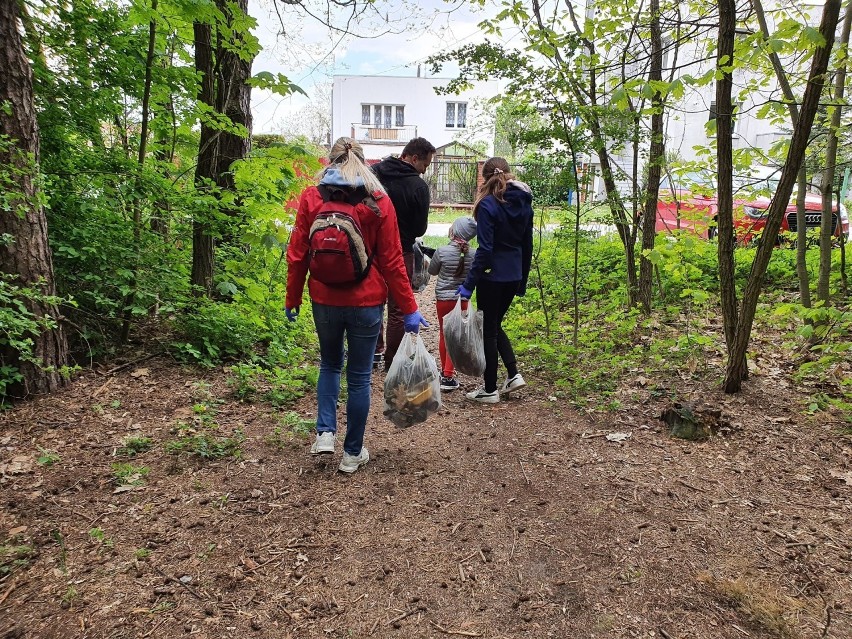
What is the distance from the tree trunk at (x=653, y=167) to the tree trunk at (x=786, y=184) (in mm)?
1367

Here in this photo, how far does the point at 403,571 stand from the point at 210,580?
0.81 m

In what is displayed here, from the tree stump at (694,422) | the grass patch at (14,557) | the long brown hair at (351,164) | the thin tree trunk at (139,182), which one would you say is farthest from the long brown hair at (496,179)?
the grass patch at (14,557)

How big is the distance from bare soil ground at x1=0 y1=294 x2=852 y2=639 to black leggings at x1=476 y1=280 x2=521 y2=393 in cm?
72

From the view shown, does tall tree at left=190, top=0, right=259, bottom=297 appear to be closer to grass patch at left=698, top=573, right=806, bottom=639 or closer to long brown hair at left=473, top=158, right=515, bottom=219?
long brown hair at left=473, top=158, right=515, bottom=219

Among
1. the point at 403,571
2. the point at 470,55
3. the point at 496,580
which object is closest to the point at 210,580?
the point at 403,571

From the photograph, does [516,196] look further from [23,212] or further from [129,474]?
[23,212]

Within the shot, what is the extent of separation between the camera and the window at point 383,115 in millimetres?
38062

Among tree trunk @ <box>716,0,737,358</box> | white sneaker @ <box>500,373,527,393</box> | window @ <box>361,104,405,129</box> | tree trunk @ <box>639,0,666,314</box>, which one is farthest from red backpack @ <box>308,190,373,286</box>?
window @ <box>361,104,405,129</box>

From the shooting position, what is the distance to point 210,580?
224cm

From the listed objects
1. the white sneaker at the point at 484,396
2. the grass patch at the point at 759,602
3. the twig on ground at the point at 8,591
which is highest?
the white sneaker at the point at 484,396

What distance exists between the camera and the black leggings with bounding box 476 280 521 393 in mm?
4199

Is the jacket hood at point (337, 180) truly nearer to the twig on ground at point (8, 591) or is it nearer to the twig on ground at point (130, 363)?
the twig on ground at point (8, 591)

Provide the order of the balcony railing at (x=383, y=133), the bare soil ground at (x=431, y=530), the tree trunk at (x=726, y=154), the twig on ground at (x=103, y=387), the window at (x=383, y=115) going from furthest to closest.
Result: the window at (x=383, y=115) → the balcony railing at (x=383, y=133) → the twig on ground at (x=103, y=387) → the tree trunk at (x=726, y=154) → the bare soil ground at (x=431, y=530)

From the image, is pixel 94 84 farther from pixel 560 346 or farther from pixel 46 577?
pixel 560 346
